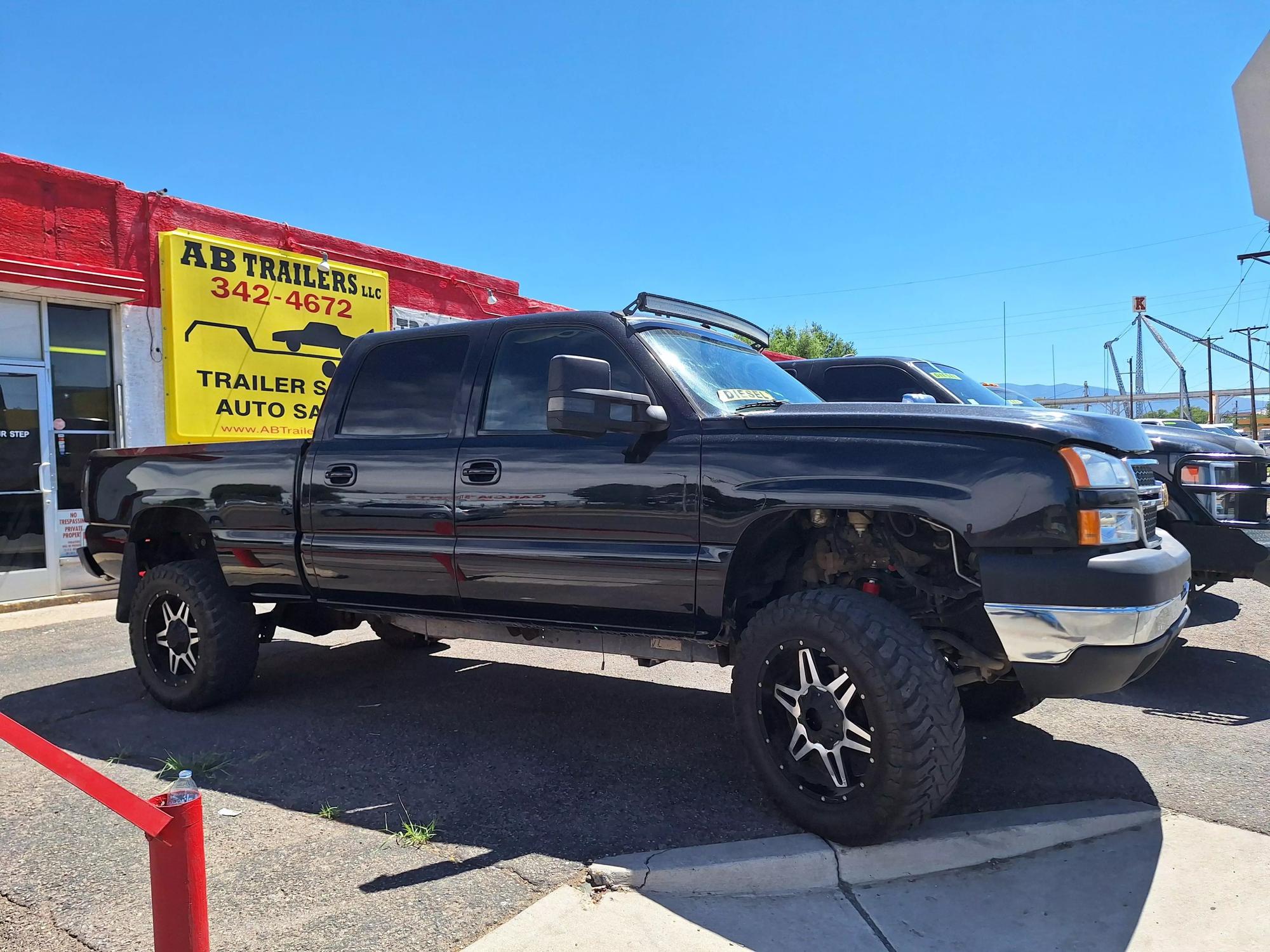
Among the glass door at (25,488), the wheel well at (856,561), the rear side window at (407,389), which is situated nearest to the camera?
the wheel well at (856,561)

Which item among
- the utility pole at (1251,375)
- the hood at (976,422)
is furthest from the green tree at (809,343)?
the hood at (976,422)

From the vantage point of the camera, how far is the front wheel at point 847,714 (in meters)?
2.96

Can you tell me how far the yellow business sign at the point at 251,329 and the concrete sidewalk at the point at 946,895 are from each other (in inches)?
329

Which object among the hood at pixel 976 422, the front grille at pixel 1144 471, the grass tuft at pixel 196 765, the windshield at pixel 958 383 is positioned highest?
the windshield at pixel 958 383

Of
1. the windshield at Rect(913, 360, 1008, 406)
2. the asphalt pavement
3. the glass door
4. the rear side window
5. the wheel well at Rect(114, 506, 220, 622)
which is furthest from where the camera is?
the glass door

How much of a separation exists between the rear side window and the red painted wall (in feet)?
21.1

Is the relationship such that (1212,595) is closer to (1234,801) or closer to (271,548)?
(1234,801)

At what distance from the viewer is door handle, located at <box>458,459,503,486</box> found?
3.97 metres

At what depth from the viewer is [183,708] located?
4824 mm

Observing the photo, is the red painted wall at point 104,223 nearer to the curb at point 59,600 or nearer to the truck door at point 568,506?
the curb at point 59,600

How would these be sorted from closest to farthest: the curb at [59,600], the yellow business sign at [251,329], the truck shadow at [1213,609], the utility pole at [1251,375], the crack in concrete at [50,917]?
the crack in concrete at [50,917] < the truck shadow at [1213,609] < the curb at [59,600] < the yellow business sign at [251,329] < the utility pole at [1251,375]

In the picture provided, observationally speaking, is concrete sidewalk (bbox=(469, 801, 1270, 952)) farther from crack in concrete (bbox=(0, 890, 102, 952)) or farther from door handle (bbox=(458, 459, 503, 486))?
door handle (bbox=(458, 459, 503, 486))

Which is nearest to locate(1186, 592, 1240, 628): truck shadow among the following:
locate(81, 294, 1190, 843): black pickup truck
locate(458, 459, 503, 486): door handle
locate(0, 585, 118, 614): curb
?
locate(81, 294, 1190, 843): black pickup truck

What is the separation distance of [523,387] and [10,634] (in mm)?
5912
